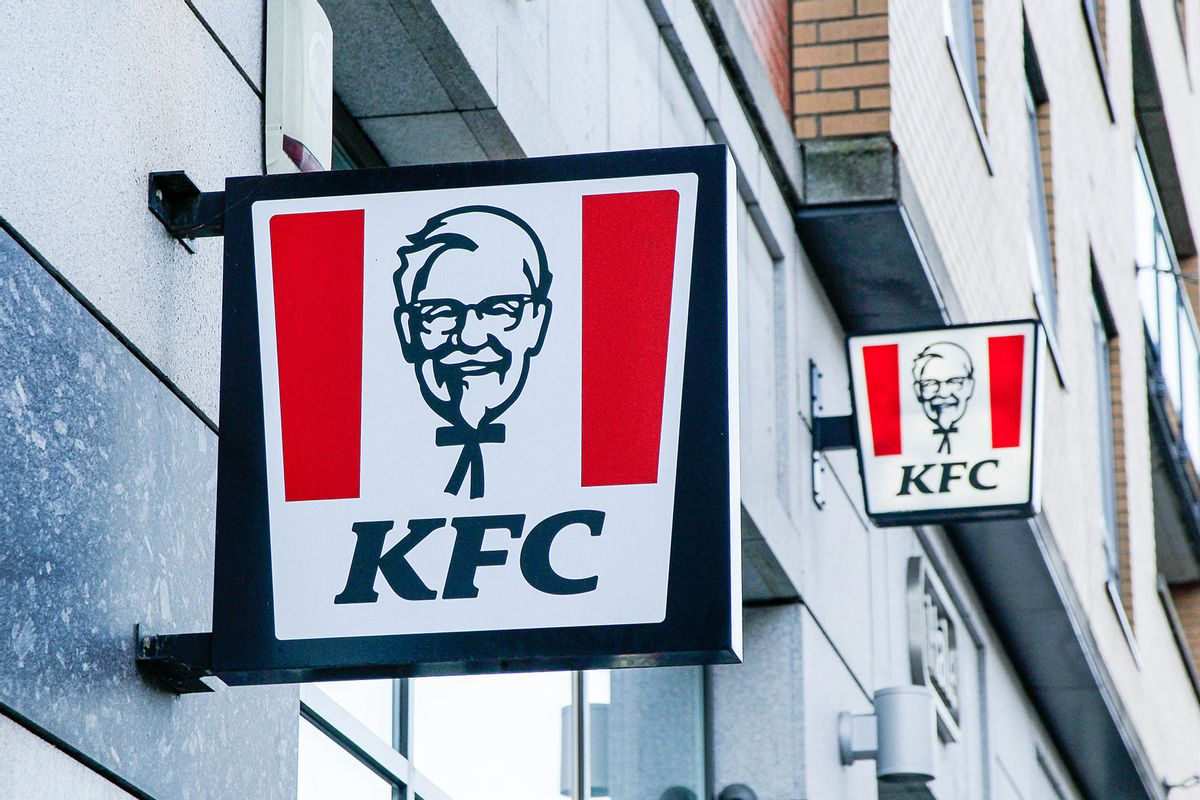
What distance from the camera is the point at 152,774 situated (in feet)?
11.3

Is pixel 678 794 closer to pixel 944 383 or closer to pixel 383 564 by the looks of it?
pixel 944 383

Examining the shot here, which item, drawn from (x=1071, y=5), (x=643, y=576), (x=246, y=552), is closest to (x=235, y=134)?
(x=246, y=552)

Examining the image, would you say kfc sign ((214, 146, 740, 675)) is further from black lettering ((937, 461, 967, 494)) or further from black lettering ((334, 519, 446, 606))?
black lettering ((937, 461, 967, 494))

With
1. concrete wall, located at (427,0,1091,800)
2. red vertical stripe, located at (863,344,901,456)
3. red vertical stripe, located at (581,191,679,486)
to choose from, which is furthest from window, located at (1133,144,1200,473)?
red vertical stripe, located at (581,191,679,486)

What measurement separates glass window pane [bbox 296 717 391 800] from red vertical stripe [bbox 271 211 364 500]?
1.51 metres

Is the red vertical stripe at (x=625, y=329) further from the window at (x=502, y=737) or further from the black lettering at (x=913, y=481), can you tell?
the black lettering at (x=913, y=481)

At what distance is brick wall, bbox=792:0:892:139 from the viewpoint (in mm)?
8844

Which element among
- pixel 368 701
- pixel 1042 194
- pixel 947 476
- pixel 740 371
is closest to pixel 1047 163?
pixel 1042 194

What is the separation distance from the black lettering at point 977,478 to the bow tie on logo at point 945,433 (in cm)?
12

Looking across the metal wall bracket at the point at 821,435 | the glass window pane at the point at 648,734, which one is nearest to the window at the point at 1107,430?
the metal wall bracket at the point at 821,435

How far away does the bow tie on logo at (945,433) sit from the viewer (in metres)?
8.21

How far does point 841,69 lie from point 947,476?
6.30 feet

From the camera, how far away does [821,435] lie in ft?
28.0

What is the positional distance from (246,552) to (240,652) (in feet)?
0.54
